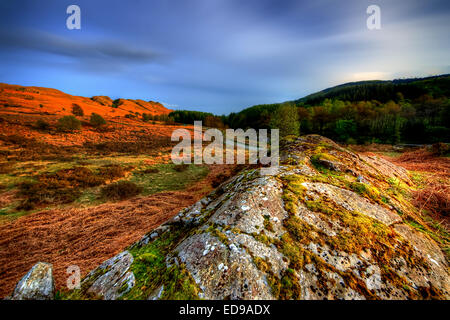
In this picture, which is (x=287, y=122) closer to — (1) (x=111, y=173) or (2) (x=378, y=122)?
(1) (x=111, y=173)

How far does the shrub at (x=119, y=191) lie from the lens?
9930 millimetres

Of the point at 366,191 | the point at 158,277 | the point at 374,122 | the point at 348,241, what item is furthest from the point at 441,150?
the point at 374,122

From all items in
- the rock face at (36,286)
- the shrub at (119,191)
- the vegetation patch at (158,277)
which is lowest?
the shrub at (119,191)

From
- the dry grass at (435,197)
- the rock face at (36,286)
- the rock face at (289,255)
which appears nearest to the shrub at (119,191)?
the rock face at (36,286)

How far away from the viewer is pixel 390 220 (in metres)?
2.93

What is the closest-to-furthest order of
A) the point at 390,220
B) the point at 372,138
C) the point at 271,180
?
the point at 390,220 → the point at 271,180 → the point at 372,138

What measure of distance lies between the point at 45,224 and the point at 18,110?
145 ft

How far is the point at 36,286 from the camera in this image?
2457mm

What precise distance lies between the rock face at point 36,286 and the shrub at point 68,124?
34.9 meters

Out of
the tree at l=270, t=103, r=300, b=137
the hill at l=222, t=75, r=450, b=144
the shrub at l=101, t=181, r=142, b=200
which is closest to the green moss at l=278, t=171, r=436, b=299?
the shrub at l=101, t=181, r=142, b=200

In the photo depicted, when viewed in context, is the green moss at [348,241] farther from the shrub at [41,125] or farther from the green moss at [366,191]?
the shrub at [41,125]

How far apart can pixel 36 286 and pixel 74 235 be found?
5.03 meters

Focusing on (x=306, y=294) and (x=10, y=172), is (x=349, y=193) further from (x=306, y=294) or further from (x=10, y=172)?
(x=10, y=172)

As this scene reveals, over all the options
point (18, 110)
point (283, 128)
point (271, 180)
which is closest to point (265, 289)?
point (271, 180)
